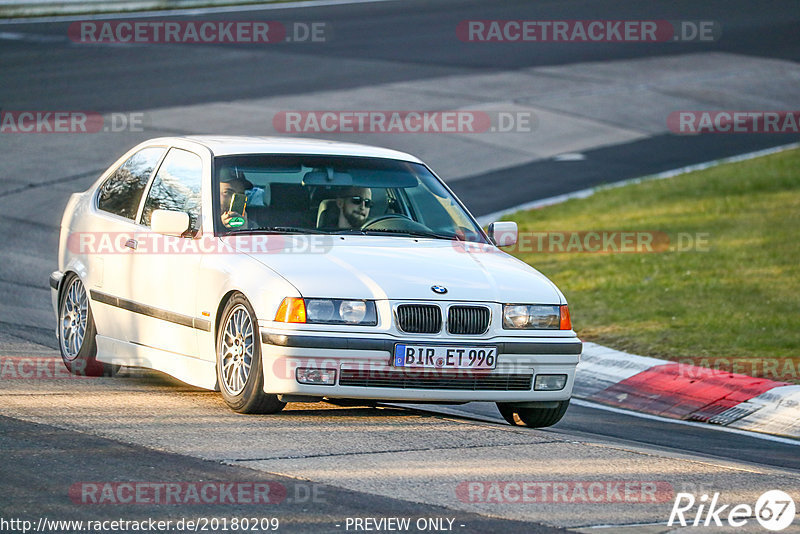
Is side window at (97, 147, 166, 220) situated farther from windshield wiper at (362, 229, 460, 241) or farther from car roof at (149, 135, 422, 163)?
windshield wiper at (362, 229, 460, 241)

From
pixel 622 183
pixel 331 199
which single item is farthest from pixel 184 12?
pixel 331 199

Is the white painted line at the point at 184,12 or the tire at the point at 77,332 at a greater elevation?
the white painted line at the point at 184,12

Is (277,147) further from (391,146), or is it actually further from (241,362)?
(391,146)

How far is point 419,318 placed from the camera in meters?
7.01

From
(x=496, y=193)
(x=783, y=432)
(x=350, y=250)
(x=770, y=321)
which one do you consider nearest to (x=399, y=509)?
(x=350, y=250)

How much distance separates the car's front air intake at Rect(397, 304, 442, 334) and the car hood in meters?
0.05

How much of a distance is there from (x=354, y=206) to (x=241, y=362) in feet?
4.58

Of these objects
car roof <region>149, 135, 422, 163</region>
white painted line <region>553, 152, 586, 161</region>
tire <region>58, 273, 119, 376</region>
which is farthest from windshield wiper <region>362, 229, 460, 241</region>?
white painted line <region>553, 152, 586, 161</region>

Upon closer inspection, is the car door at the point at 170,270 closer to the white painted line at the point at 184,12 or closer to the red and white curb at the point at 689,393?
the red and white curb at the point at 689,393

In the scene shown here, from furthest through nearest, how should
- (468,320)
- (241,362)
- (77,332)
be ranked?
(77,332)
(241,362)
(468,320)

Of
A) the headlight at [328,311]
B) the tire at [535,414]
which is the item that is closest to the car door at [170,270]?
the headlight at [328,311]

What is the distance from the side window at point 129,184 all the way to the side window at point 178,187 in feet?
0.48

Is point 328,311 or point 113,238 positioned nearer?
point 328,311

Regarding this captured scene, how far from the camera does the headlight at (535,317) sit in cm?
723
